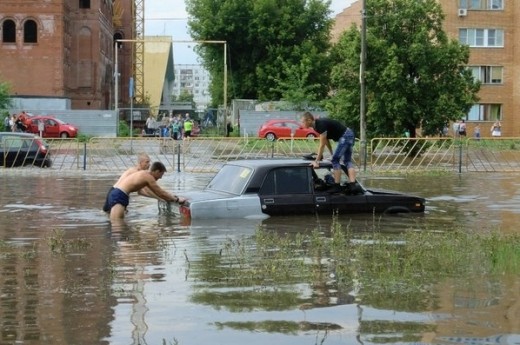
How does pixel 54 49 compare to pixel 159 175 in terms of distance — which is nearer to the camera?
pixel 159 175

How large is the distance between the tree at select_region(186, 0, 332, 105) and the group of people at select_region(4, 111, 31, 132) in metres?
22.8

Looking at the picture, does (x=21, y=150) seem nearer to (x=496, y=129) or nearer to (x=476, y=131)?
(x=476, y=131)

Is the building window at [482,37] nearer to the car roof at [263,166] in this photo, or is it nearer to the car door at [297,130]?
the car door at [297,130]

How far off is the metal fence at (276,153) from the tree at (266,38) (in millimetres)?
33458

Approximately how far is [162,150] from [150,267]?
24.7m

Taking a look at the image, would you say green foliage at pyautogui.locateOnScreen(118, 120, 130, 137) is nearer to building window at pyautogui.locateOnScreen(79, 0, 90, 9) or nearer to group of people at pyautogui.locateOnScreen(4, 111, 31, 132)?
group of people at pyautogui.locateOnScreen(4, 111, 31, 132)

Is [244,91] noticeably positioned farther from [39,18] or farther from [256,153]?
[256,153]

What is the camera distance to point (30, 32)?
68562 mm

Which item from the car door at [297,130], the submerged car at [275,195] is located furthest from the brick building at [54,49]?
the submerged car at [275,195]

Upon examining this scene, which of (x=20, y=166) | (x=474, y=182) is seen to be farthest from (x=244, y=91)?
(x=474, y=182)

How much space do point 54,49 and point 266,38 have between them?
1670 cm

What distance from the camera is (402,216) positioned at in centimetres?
1584

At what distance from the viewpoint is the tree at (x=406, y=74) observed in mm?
37938

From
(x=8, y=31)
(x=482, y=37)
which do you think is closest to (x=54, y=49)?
(x=8, y=31)
